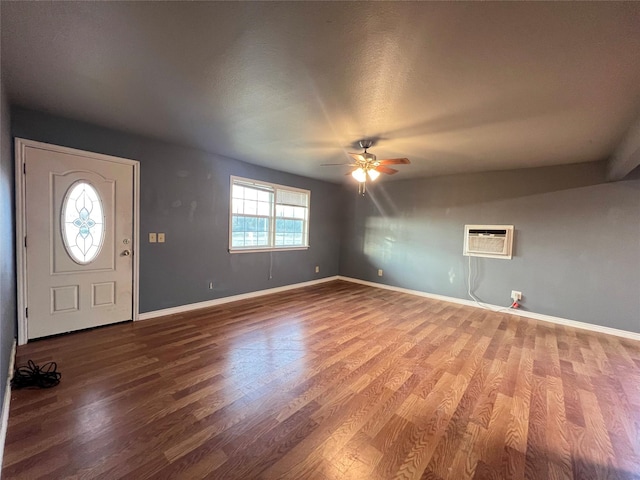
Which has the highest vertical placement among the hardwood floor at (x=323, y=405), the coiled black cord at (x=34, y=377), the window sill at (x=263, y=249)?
the window sill at (x=263, y=249)

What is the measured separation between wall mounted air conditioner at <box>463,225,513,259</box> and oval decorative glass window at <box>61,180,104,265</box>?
5.46m

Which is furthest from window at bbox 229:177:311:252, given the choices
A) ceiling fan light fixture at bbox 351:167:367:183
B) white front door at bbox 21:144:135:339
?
ceiling fan light fixture at bbox 351:167:367:183

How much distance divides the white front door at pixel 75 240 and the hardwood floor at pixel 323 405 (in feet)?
1.05

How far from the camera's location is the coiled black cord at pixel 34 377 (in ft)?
6.75

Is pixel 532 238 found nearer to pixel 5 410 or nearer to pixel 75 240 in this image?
pixel 5 410

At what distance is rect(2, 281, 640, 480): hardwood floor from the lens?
4.89 ft

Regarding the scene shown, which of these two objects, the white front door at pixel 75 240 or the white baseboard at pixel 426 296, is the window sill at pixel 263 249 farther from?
the white front door at pixel 75 240

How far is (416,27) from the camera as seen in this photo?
4.69 feet

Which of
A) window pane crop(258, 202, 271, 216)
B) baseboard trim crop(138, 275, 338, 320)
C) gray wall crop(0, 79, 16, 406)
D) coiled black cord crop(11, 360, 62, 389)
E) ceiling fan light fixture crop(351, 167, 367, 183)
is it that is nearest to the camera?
gray wall crop(0, 79, 16, 406)

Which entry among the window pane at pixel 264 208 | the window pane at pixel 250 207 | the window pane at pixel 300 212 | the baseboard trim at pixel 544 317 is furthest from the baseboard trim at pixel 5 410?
the baseboard trim at pixel 544 317

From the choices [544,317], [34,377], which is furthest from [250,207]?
[544,317]

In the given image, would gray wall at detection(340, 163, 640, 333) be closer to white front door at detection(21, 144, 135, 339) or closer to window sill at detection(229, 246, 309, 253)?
window sill at detection(229, 246, 309, 253)

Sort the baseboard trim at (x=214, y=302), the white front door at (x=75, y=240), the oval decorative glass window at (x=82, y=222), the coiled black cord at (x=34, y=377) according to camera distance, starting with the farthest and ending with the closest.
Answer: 1. the baseboard trim at (x=214, y=302)
2. the oval decorative glass window at (x=82, y=222)
3. the white front door at (x=75, y=240)
4. the coiled black cord at (x=34, y=377)

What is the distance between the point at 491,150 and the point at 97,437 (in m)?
4.61
